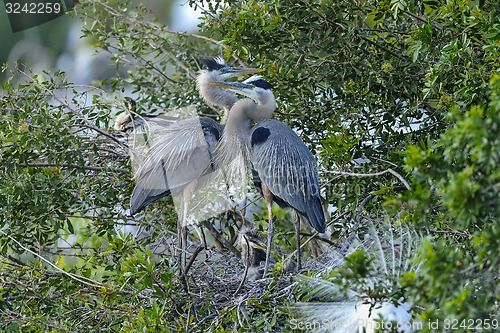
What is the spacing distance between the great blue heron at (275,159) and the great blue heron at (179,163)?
0.13 metres

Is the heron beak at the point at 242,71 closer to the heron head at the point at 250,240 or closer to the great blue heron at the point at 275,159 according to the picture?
the great blue heron at the point at 275,159

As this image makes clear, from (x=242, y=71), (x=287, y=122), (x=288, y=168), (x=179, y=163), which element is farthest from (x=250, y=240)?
(x=242, y=71)

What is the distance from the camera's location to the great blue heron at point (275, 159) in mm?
3900

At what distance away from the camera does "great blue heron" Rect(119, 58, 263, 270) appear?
401 centimetres

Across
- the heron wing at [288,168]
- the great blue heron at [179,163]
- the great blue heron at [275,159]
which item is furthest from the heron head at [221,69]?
the heron wing at [288,168]

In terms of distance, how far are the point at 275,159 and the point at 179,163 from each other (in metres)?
0.67

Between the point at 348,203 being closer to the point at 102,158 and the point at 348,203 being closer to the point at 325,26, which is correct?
the point at 325,26

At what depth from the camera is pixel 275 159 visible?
13.0 feet

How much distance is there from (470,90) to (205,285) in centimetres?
185

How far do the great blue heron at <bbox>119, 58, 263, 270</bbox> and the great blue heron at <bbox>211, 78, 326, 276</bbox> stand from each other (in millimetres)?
133

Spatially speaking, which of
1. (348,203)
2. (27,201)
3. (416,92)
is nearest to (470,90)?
(416,92)

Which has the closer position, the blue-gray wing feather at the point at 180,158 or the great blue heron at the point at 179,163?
the great blue heron at the point at 179,163

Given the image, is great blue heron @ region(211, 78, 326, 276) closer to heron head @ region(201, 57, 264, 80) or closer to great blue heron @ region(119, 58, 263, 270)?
great blue heron @ region(119, 58, 263, 270)

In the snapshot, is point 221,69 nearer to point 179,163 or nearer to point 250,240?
point 179,163
